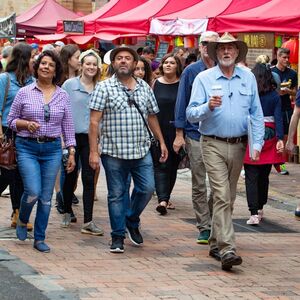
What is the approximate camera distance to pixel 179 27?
19031 millimetres

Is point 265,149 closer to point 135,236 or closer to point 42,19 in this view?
point 135,236

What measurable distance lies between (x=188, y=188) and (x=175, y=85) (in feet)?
8.88

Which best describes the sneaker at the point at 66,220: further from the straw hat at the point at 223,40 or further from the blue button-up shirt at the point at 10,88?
the straw hat at the point at 223,40

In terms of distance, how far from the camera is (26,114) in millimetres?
9312

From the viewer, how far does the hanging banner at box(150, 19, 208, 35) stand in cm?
1789

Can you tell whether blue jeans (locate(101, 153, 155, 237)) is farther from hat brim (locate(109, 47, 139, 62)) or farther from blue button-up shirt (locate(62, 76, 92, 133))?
blue button-up shirt (locate(62, 76, 92, 133))

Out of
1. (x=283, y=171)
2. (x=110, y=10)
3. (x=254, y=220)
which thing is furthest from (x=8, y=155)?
(x=110, y=10)

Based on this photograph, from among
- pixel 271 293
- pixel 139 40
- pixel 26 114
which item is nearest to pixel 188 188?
pixel 26 114

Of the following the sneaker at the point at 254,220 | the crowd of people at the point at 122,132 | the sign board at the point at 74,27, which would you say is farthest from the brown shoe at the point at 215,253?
the sign board at the point at 74,27

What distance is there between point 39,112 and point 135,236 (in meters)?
1.46

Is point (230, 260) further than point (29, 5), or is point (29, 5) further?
point (29, 5)

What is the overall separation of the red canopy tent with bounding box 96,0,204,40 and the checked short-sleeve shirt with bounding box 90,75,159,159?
36.9ft

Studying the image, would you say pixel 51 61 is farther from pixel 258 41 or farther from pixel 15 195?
pixel 258 41

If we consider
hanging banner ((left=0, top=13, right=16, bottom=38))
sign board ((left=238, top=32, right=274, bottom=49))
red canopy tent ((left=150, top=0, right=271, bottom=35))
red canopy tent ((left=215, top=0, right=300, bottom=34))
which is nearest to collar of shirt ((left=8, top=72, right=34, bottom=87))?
red canopy tent ((left=215, top=0, right=300, bottom=34))
